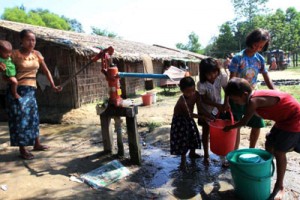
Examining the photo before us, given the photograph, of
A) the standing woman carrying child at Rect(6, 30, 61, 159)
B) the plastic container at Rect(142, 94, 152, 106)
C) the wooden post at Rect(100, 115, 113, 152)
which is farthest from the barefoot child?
the plastic container at Rect(142, 94, 152, 106)

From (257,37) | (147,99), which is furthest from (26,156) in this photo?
(147,99)

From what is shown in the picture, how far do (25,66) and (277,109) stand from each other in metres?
3.04

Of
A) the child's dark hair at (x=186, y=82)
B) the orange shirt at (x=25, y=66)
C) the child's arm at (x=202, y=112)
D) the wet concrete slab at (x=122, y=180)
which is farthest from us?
the orange shirt at (x=25, y=66)

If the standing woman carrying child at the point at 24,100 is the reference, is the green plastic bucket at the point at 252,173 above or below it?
below

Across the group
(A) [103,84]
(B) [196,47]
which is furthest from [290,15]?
(A) [103,84]

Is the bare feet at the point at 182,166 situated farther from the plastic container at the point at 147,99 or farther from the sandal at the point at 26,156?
the plastic container at the point at 147,99

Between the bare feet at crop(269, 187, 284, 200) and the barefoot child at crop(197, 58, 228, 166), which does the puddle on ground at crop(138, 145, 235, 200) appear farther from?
the barefoot child at crop(197, 58, 228, 166)

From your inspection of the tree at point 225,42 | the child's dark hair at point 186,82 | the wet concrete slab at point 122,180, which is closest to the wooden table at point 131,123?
the wet concrete slab at point 122,180

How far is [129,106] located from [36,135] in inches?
Result: 56.3

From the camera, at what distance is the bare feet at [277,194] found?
263 cm

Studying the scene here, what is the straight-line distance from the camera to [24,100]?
3.64 metres

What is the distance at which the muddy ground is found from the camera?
2.85 metres

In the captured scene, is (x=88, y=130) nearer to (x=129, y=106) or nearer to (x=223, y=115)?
(x=129, y=106)

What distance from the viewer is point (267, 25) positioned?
3638cm
